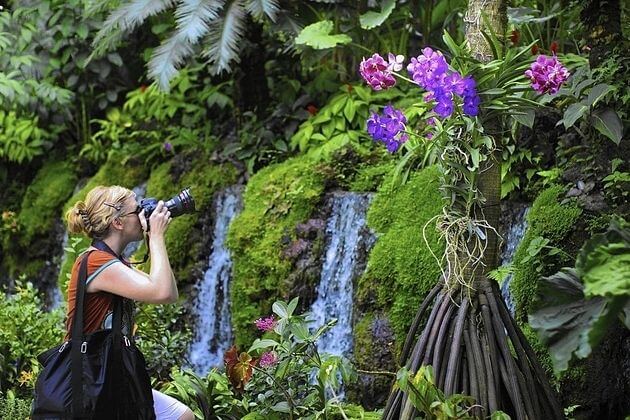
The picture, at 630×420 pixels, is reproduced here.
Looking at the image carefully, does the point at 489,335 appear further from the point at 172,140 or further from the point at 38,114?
the point at 38,114

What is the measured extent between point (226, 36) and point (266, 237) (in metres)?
1.64

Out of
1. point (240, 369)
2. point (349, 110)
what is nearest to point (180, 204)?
point (240, 369)

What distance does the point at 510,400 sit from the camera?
3459 millimetres

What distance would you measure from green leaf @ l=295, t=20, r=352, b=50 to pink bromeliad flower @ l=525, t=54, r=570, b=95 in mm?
3033

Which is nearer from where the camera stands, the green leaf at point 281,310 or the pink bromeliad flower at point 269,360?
the green leaf at point 281,310

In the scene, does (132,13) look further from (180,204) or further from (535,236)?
(535,236)

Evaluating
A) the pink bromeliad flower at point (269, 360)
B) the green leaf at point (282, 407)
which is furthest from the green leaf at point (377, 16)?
the green leaf at point (282, 407)

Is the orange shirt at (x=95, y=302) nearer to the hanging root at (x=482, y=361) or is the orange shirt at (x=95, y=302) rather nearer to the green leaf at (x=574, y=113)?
the hanging root at (x=482, y=361)

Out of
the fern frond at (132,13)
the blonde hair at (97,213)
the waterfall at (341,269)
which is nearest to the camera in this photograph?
the blonde hair at (97,213)

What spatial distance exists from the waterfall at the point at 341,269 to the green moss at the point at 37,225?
3522 millimetres

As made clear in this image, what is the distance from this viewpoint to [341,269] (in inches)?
225

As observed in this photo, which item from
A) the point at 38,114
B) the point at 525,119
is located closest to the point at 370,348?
the point at 525,119

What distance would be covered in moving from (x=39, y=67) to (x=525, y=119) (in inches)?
221

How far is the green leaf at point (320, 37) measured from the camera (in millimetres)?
6434
